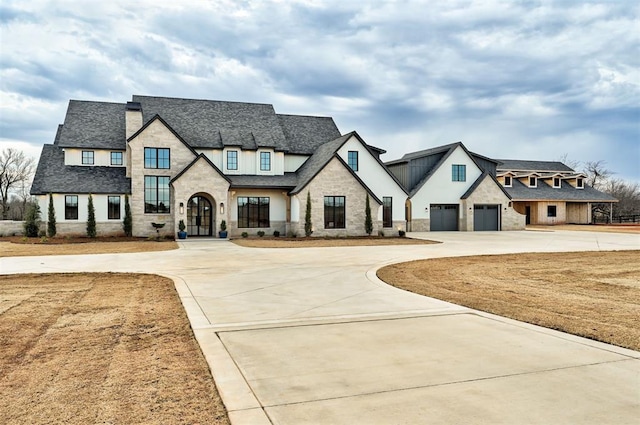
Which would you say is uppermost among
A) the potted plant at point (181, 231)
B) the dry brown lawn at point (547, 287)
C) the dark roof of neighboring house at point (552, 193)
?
the dark roof of neighboring house at point (552, 193)

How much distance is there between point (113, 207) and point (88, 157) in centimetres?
457

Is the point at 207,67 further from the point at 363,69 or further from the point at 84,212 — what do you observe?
the point at 84,212

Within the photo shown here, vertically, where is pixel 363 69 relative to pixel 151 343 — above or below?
above

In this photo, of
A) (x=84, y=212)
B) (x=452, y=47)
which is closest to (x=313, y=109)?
(x=84, y=212)

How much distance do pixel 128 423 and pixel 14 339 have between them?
3740 millimetres

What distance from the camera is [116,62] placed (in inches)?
876

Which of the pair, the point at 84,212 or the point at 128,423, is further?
the point at 84,212

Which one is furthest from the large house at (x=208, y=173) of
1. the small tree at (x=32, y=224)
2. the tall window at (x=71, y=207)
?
the small tree at (x=32, y=224)

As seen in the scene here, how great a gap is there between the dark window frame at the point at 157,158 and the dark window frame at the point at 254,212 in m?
5.47

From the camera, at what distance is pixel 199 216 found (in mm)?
32250

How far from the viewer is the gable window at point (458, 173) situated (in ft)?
131

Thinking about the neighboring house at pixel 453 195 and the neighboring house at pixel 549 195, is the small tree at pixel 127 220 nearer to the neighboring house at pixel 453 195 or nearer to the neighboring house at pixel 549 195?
the neighboring house at pixel 453 195

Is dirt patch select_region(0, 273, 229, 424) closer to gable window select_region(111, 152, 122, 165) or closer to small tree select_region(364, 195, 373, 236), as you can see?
small tree select_region(364, 195, 373, 236)

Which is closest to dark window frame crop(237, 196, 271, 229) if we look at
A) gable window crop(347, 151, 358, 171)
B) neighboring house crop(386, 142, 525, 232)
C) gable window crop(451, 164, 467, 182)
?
gable window crop(347, 151, 358, 171)
